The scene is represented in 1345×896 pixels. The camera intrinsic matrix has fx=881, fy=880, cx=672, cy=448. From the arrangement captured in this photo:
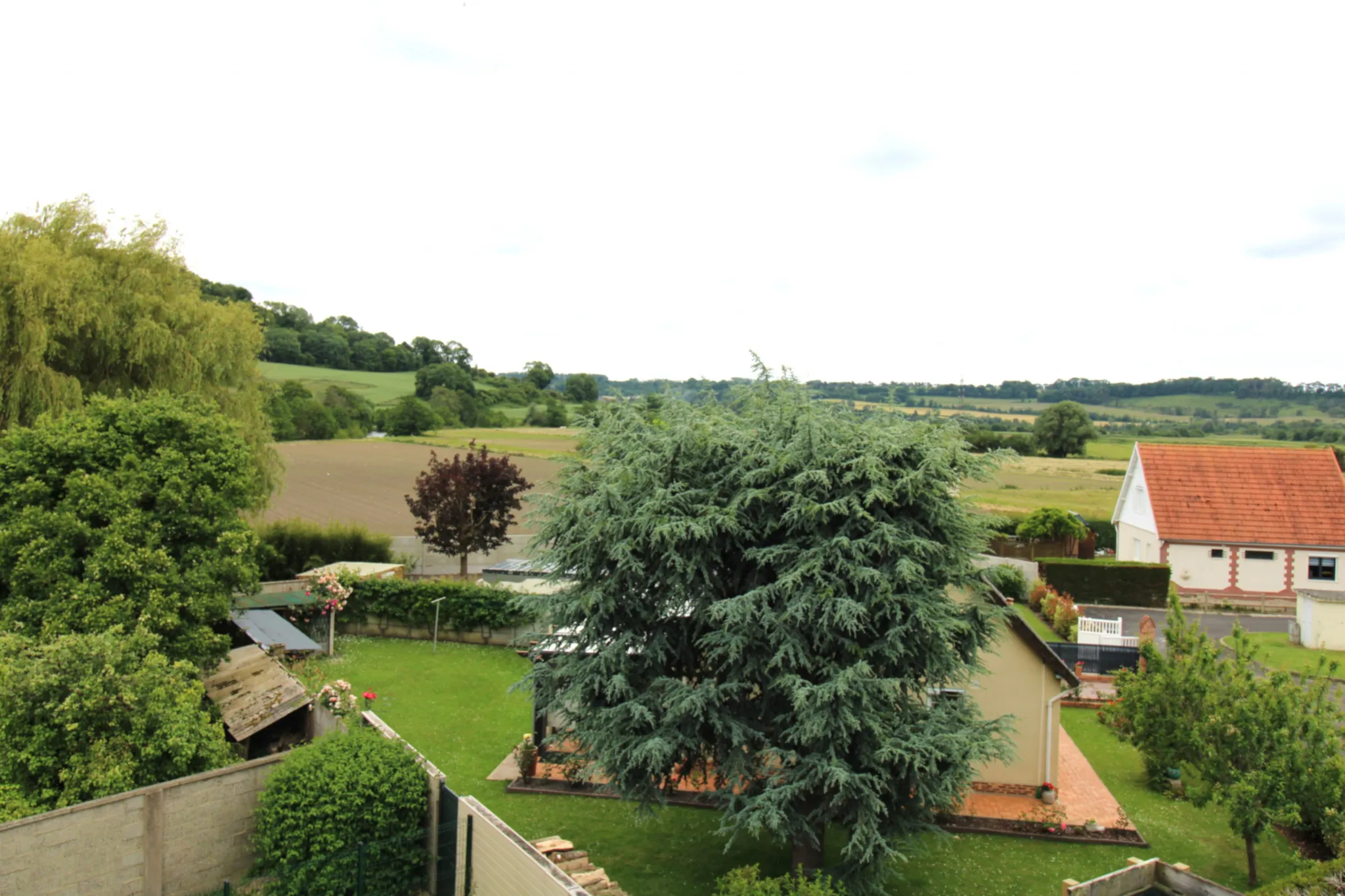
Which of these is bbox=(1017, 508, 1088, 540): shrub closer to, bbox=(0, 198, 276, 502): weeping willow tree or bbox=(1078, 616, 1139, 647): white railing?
bbox=(1078, 616, 1139, 647): white railing

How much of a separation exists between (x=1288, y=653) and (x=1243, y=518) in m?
9.78

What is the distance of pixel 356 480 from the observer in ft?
142

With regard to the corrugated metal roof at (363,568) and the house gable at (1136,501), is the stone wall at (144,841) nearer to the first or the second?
the corrugated metal roof at (363,568)

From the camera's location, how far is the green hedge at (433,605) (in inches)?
917

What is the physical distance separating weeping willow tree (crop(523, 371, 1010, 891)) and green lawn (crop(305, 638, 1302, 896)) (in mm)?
1534

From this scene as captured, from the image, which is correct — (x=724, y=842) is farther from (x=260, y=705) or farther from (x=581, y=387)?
(x=581, y=387)

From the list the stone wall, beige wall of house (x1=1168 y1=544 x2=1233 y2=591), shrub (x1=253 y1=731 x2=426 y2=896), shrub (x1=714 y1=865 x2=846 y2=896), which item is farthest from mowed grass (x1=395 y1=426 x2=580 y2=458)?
shrub (x1=714 y1=865 x2=846 y2=896)

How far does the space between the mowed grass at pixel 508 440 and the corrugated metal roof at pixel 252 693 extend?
3133 cm

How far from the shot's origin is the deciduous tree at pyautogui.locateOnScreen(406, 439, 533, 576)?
28.0m

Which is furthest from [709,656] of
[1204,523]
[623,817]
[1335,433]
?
[1335,433]

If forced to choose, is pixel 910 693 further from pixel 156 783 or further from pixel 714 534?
pixel 156 783

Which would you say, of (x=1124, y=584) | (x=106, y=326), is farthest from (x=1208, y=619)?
(x=106, y=326)

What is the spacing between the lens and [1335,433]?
8444 centimetres

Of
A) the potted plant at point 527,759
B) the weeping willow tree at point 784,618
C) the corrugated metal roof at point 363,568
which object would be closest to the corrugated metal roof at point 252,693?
the potted plant at point 527,759
